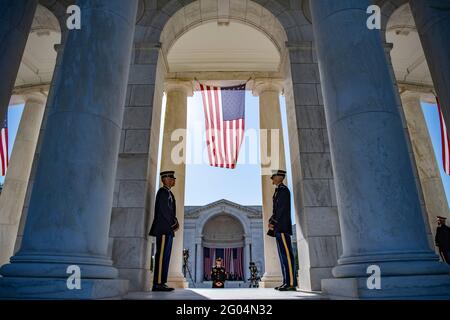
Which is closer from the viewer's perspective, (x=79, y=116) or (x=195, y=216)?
(x=79, y=116)

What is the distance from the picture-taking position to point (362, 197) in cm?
750

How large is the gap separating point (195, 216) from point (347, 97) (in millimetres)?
65685

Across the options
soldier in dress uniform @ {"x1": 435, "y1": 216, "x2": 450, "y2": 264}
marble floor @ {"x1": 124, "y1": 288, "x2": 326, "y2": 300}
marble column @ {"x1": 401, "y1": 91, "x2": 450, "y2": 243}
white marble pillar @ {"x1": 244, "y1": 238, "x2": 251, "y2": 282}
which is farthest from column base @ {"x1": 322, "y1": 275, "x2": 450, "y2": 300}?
white marble pillar @ {"x1": 244, "y1": 238, "x2": 251, "y2": 282}

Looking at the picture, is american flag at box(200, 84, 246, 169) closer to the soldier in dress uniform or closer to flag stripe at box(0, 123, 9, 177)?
the soldier in dress uniform

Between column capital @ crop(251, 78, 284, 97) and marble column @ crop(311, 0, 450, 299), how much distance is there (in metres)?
17.2

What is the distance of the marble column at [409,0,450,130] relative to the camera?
33.8 feet

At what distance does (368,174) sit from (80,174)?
7.41 meters

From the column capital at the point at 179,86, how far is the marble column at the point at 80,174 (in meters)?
16.7

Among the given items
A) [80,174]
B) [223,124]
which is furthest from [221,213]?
[80,174]

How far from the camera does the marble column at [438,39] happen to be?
10312mm
